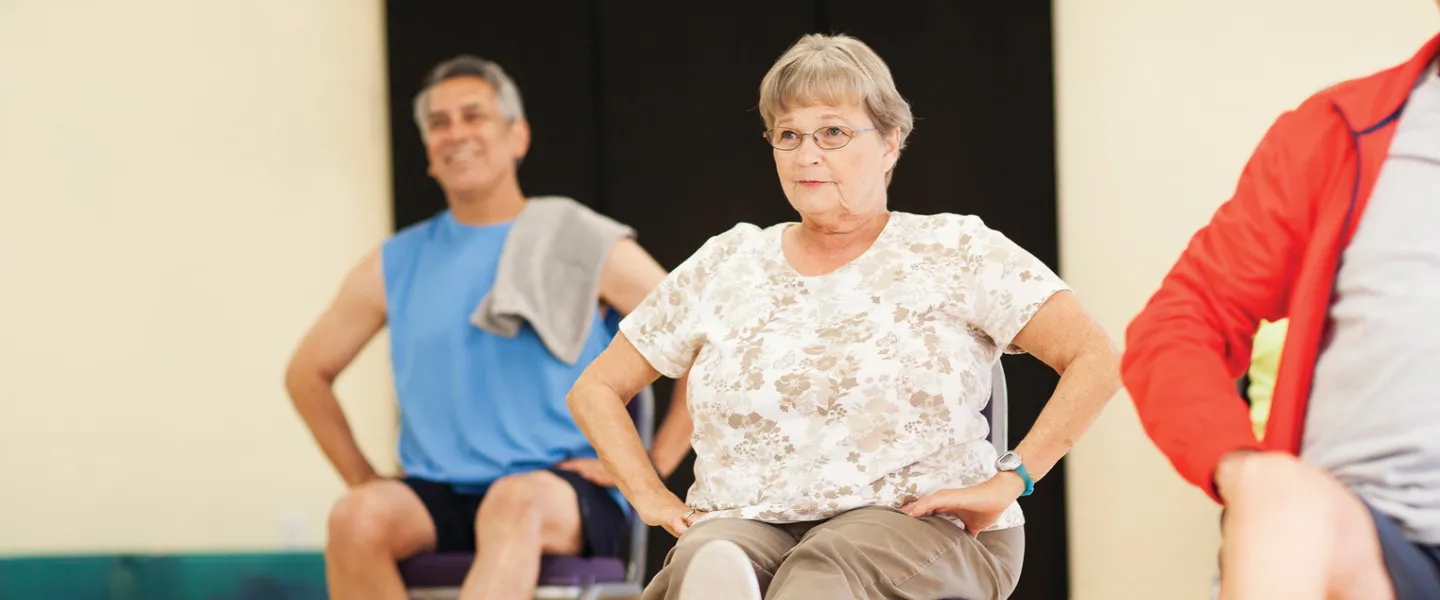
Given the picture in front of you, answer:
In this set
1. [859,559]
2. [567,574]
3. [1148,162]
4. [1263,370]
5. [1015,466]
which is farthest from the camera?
[1148,162]

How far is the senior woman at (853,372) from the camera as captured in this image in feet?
5.65

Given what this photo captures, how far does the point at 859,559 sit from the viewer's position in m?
1.62

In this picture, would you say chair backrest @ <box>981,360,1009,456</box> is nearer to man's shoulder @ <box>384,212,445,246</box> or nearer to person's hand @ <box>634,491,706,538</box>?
person's hand @ <box>634,491,706,538</box>

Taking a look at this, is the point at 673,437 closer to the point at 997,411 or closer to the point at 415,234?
the point at 415,234

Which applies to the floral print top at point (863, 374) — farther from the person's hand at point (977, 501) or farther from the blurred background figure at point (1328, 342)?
the blurred background figure at point (1328, 342)

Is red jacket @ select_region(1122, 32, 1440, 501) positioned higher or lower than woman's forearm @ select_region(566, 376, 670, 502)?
higher

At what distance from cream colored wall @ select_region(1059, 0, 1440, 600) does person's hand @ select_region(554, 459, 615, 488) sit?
162 centimetres

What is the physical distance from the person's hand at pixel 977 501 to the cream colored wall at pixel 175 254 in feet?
9.28

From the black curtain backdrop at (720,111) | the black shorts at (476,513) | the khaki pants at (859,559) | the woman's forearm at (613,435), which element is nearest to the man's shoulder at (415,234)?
the black shorts at (476,513)

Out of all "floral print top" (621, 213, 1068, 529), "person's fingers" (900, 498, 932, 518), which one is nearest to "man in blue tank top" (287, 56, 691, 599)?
"floral print top" (621, 213, 1068, 529)

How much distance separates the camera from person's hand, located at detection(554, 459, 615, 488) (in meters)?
2.68

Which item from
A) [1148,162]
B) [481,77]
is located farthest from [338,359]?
[1148,162]

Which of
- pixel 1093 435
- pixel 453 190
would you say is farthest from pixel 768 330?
pixel 1093 435

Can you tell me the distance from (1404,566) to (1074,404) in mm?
673
